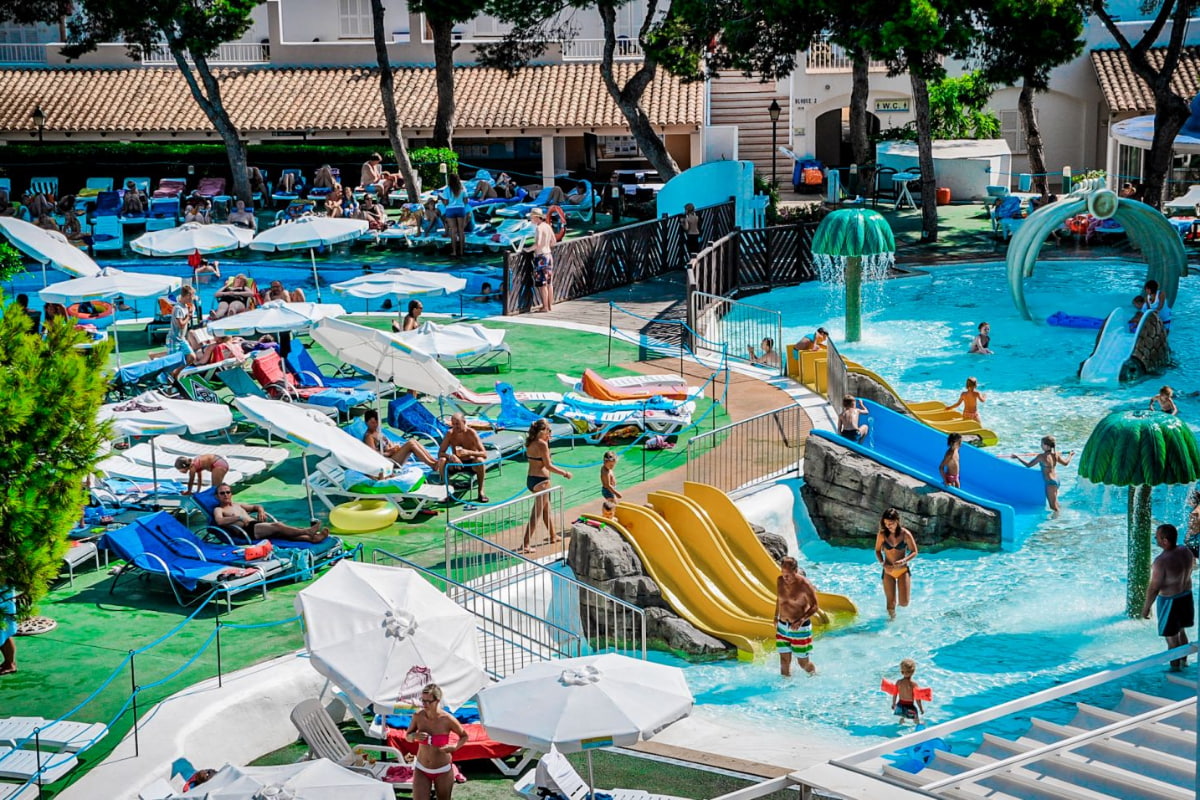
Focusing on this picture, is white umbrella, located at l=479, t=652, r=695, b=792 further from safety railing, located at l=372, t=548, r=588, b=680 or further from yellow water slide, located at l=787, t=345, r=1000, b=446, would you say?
yellow water slide, located at l=787, t=345, r=1000, b=446

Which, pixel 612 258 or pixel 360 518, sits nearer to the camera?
pixel 360 518

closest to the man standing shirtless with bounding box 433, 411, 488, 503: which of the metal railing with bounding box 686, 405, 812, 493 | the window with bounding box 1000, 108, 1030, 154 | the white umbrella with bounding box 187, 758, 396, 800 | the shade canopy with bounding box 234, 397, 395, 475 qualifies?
the shade canopy with bounding box 234, 397, 395, 475

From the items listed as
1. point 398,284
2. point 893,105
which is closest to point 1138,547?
point 398,284

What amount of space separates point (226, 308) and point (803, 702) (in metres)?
13.4

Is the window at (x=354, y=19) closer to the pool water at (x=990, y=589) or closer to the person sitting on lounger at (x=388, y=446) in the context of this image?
the pool water at (x=990, y=589)

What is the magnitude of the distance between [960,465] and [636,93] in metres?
18.5

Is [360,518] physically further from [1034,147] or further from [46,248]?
[1034,147]

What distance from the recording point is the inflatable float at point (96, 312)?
26766mm

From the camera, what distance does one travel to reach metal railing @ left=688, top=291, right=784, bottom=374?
26.1m

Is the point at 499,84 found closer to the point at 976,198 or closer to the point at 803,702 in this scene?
the point at 976,198

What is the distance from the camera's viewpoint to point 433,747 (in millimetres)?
11570

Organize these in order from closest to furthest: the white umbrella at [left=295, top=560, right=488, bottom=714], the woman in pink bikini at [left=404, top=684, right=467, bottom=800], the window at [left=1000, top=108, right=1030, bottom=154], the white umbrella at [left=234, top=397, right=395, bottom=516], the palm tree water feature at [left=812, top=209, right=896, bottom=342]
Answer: the woman in pink bikini at [left=404, top=684, right=467, bottom=800], the white umbrella at [left=295, top=560, right=488, bottom=714], the white umbrella at [left=234, top=397, right=395, bottom=516], the palm tree water feature at [left=812, top=209, right=896, bottom=342], the window at [left=1000, top=108, right=1030, bottom=154]

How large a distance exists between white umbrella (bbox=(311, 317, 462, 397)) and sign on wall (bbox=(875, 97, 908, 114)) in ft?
103

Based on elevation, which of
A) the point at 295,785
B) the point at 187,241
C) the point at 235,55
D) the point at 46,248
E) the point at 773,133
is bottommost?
the point at 295,785
